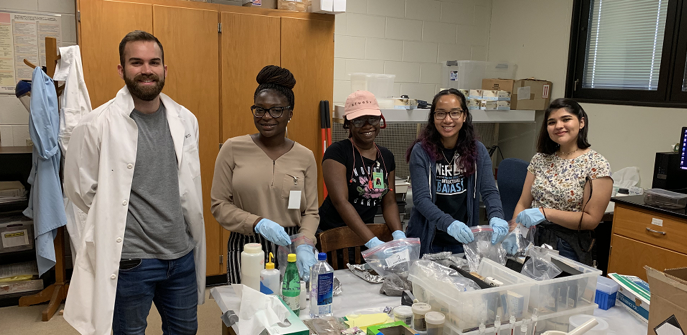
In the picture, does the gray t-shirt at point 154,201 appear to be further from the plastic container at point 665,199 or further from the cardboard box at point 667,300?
the plastic container at point 665,199

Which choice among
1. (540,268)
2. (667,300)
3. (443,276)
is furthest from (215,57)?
(667,300)

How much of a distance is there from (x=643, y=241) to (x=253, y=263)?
8.01 feet

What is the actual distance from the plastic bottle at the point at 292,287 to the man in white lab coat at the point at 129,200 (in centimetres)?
44

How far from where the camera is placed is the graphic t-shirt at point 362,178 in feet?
7.25

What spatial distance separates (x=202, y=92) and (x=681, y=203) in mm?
3054

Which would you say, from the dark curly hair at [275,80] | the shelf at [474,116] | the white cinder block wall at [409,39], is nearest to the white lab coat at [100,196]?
the dark curly hair at [275,80]

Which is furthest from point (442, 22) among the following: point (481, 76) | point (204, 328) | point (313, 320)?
point (313, 320)

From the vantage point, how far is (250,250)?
157 centimetres

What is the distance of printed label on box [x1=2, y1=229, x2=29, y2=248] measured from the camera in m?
3.08

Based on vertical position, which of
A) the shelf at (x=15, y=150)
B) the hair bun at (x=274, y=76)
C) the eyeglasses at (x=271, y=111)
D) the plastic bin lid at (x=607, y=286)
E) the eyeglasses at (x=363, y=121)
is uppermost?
the hair bun at (x=274, y=76)

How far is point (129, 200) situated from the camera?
1.64 m

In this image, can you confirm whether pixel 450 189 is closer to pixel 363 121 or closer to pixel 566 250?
pixel 363 121

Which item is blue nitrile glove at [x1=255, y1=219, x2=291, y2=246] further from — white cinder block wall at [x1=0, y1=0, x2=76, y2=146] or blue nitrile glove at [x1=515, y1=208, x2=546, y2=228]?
white cinder block wall at [x1=0, y1=0, x2=76, y2=146]

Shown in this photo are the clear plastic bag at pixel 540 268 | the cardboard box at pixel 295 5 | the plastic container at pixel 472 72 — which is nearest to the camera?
the clear plastic bag at pixel 540 268
